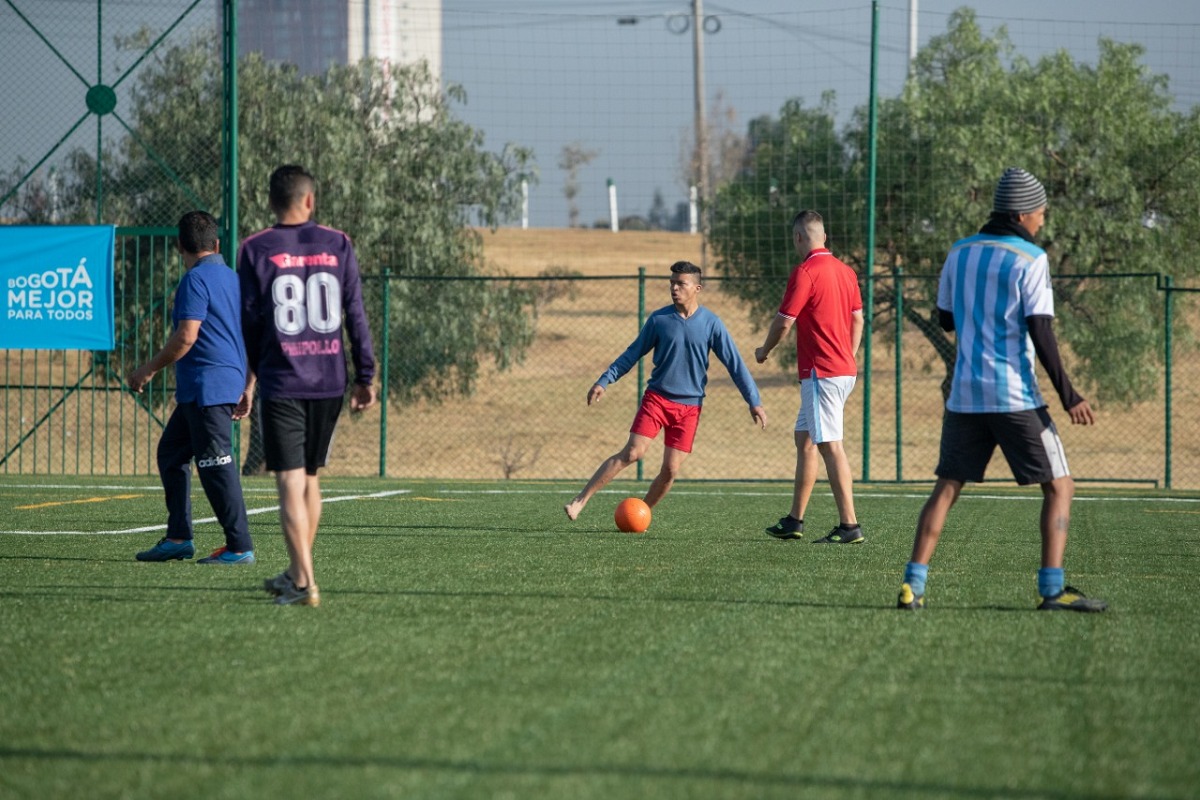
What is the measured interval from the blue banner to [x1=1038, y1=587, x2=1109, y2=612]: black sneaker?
12.2m

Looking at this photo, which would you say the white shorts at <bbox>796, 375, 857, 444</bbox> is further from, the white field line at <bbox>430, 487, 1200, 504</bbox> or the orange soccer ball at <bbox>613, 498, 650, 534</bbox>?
the white field line at <bbox>430, 487, 1200, 504</bbox>

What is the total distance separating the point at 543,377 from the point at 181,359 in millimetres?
28882

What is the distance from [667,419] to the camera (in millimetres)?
10227

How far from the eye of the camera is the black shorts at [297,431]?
633 centimetres

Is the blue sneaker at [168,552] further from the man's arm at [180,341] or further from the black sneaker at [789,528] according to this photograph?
the black sneaker at [789,528]

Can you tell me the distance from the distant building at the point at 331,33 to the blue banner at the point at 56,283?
5638mm

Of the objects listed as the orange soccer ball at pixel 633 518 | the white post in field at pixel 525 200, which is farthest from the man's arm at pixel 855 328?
the white post in field at pixel 525 200

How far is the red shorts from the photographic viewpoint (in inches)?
402

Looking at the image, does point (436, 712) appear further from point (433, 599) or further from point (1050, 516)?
point (1050, 516)

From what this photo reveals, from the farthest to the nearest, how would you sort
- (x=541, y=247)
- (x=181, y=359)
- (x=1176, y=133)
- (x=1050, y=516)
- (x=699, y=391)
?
(x=541, y=247) < (x=1176, y=133) < (x=699, y=391) < (x=181, y=359) < (x=1050, y=516)

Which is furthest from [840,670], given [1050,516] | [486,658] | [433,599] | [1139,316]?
[1139,316]

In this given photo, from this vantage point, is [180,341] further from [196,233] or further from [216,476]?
[216,476]

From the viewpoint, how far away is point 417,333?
74.8ft

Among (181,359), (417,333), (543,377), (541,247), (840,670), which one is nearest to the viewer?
(840,670)
